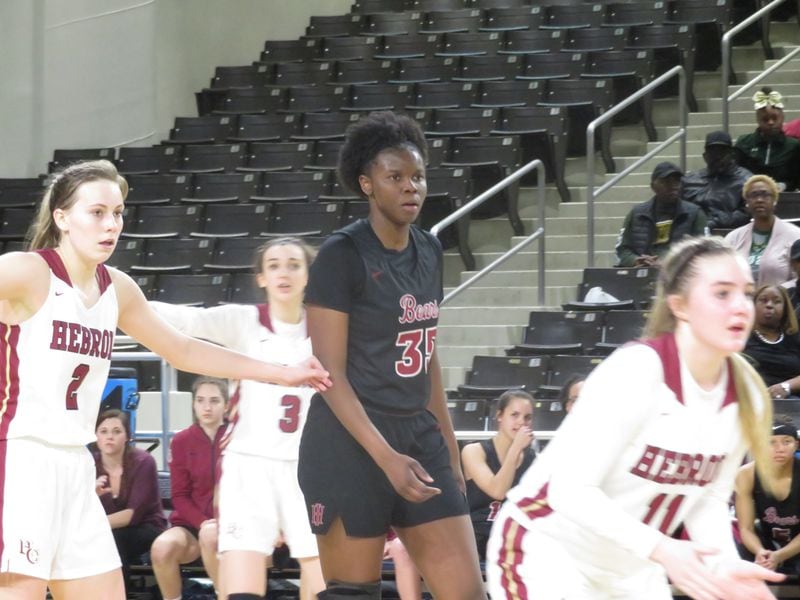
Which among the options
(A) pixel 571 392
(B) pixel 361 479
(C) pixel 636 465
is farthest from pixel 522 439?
(C) pixel 636 465

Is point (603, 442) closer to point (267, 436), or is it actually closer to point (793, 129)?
point (267, 436)

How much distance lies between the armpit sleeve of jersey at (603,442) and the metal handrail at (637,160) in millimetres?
7196

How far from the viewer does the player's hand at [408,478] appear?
3799mm

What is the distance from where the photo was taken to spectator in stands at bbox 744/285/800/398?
807 centimetres

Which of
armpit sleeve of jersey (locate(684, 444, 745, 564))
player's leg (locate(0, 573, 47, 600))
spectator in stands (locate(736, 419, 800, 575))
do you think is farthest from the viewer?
spectator in stands (locate(736, 419, 800, 575))

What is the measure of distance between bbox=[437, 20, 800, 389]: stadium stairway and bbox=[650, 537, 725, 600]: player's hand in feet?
22.4

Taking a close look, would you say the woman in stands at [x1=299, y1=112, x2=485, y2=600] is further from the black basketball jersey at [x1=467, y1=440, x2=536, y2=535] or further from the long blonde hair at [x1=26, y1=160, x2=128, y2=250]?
the black basketball jersey at [x1=467, y1=440, x2=536, y2=535]

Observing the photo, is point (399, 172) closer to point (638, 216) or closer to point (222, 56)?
point (638, 216)

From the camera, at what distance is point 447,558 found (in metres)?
3.98

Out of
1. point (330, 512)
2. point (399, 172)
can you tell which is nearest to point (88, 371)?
point (330, 512)

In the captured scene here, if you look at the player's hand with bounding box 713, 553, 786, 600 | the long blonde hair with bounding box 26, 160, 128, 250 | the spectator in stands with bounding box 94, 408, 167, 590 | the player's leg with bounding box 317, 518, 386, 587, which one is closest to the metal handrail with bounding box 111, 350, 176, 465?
the spectator in stands with bounding box 94, 408, 167, 590

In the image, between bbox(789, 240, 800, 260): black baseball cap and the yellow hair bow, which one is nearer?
bbox(789, 240, 800, 260): black baseball cap

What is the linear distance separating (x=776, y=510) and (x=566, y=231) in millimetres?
4651

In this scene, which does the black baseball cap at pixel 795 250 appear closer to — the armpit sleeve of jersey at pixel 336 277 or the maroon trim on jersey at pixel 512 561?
the armpit sleeve of jersey at pixel 336 277
